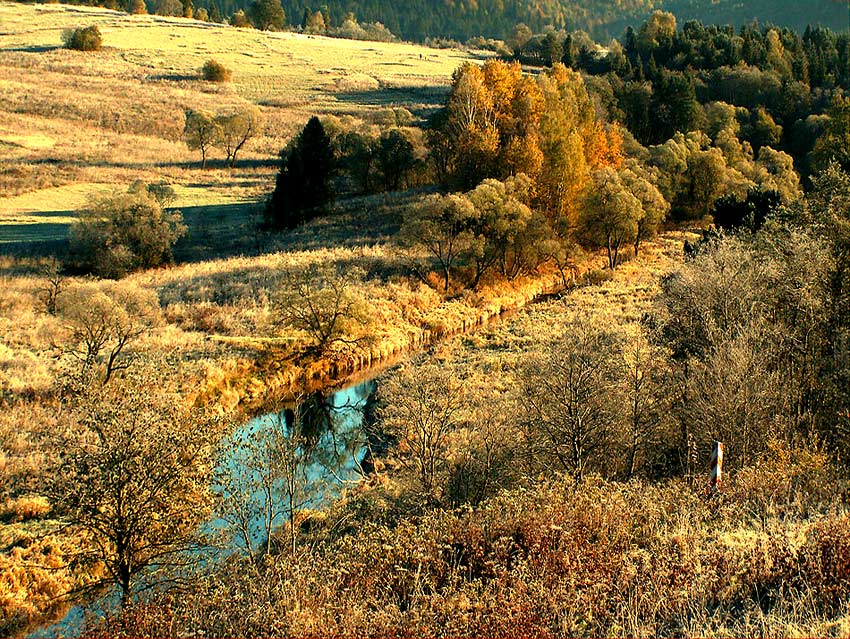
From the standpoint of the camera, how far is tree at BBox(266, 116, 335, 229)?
51.8 metres

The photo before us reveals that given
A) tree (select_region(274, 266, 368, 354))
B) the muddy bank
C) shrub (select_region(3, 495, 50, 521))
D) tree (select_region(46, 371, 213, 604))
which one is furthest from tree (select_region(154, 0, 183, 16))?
tree (select_region(46, 371, 213, 604))

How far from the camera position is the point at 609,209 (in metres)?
A: 43.1

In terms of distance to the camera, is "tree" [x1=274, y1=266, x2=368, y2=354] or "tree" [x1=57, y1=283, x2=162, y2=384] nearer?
"tree" [x1=57, y1=283, x2=162, y2=384]

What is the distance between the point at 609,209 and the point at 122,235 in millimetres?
29573

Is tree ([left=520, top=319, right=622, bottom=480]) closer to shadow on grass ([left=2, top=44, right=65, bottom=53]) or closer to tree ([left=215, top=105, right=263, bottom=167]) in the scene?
tree ([left=215, top=105, right=263, bottom=167])

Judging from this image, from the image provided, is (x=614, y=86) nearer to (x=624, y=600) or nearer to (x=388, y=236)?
(x=388, y=236)

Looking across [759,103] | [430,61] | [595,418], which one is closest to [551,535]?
[595,418]

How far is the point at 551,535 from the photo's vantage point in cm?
1019

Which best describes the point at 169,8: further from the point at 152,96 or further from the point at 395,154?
the point at 395,154

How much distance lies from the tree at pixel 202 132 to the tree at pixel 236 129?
60 cm

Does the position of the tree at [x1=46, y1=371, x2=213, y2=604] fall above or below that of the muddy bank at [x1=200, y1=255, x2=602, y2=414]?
above

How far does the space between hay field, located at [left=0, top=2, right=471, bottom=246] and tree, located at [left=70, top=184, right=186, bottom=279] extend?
4536 mm

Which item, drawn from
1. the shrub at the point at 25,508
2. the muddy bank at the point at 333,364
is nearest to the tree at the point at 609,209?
the muddy bank at the point at 333,364

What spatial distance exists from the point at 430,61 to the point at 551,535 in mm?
113945
